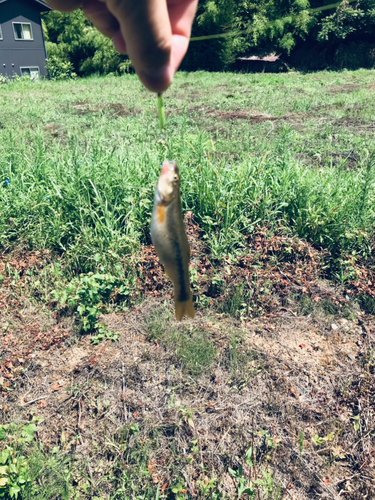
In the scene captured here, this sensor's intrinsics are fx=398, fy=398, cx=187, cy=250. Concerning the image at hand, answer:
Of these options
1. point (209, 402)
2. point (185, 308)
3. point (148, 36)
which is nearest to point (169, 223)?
point (185, 308)

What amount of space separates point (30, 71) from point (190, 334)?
23768 mm

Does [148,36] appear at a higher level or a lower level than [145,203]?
higher

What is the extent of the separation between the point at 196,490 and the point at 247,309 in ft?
5.02

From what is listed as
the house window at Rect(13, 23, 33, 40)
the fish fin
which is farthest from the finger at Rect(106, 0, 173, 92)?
the house window at Rect(13, 23, 33, 40)

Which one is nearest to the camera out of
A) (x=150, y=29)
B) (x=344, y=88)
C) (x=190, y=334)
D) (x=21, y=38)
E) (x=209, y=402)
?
(x=150, y=29)

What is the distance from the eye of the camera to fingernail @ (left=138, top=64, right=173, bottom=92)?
35.2 inches

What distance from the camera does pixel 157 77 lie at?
90cm

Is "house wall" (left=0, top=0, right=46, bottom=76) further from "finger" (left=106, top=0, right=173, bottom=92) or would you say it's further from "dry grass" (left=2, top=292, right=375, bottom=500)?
"finger" (left=106, top=0, right=173, bottom=92)

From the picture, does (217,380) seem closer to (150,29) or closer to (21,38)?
(150,29)

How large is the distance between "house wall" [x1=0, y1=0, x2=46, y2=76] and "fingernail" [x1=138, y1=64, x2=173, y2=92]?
24.2 metres

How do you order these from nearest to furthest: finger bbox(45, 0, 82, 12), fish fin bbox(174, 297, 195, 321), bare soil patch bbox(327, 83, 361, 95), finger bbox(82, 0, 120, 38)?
1. finger bbox(45, 0, 82, 12)
2. finger bbox(82, 0, 120, 38)
3. fish fin bbox(174, 297, 195, 321)
4. bare soil patch bbox(327, 83, 361, 95)

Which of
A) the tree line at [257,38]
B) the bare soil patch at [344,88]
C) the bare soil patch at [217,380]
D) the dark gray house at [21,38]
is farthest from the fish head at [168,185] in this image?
the dark gray house at [21,38]

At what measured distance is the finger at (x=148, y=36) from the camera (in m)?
0.79

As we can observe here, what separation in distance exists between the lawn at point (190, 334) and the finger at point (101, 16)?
2.41 m
